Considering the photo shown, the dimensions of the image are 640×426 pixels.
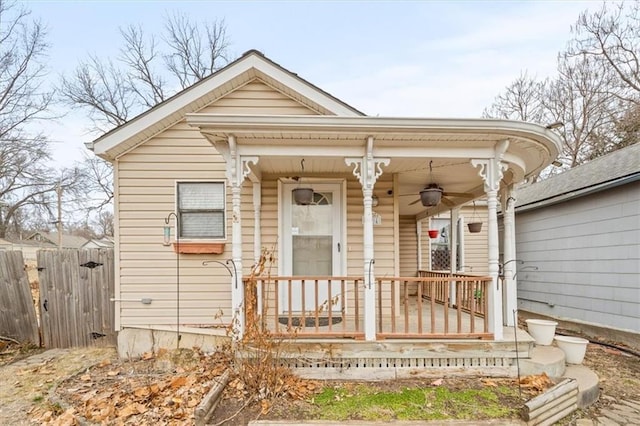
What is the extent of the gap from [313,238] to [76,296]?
409cm

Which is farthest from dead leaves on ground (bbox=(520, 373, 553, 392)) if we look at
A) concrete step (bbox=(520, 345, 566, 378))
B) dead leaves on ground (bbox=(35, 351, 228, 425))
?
dead leaves on ground (bbox=(35, 351, 228, 425))

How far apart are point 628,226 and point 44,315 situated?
9.88 metres

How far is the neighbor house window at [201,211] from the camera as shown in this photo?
5.57 meters

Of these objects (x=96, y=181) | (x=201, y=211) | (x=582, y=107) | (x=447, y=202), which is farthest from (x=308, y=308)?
(x=96, y=181)

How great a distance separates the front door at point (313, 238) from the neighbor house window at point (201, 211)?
107 centimetres

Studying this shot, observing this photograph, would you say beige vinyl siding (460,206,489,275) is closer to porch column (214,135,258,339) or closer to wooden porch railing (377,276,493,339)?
wooden porch railing (377,276,493,339)

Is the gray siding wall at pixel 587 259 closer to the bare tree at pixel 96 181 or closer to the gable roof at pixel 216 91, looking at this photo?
the gable roof at pixel 216 91

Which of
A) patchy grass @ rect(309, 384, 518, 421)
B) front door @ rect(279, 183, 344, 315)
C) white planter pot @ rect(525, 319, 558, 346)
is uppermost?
front door @ rect(279, 183, 344, 315)

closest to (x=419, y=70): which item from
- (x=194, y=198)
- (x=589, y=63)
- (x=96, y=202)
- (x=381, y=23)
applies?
(x=381, y=23)

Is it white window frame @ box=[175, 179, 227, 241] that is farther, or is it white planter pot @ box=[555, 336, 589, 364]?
white window frame @ box=[175, 179, 227, 241]

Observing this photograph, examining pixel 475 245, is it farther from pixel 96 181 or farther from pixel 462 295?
pixel 96 181

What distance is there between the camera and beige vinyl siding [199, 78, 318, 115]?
18.8 feet

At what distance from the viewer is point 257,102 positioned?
226 inches

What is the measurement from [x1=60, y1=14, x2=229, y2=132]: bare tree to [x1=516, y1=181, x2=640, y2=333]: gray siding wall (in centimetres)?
1669
